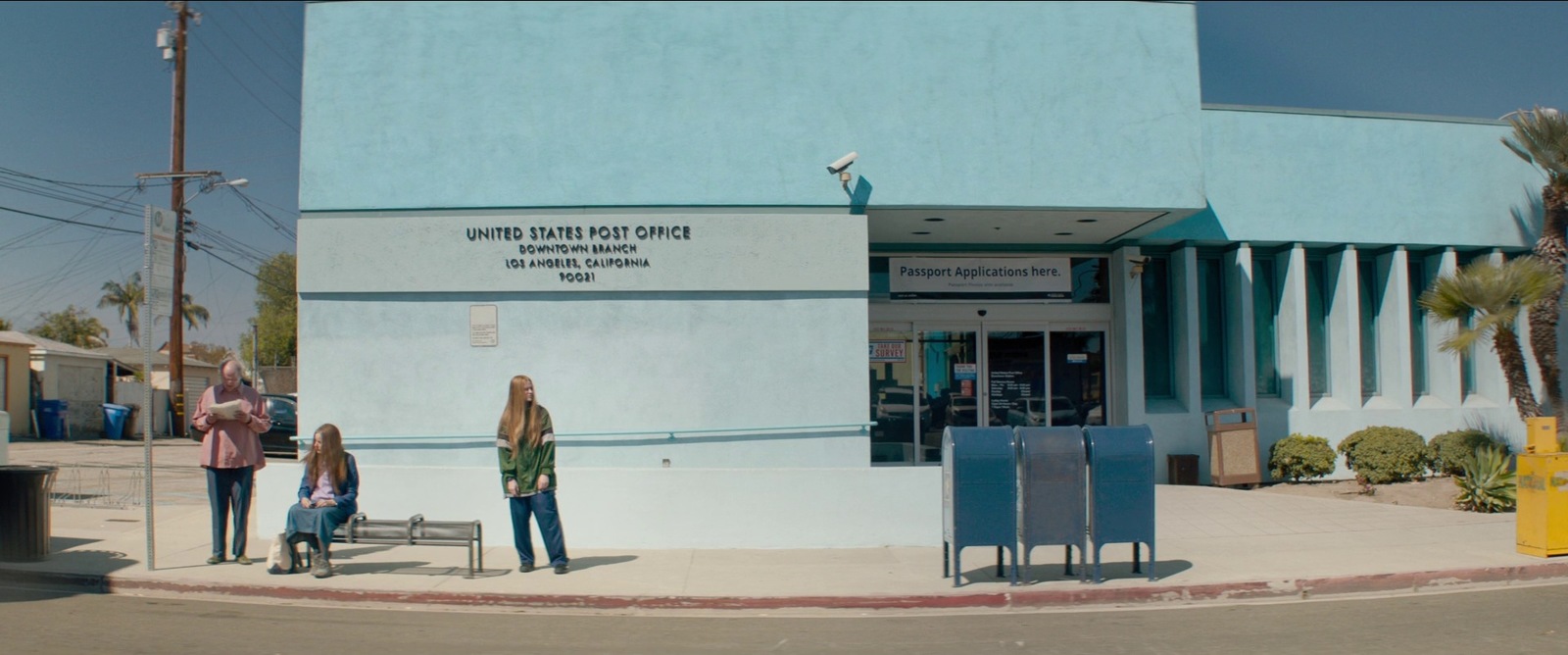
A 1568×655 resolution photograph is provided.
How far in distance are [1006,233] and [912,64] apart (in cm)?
329

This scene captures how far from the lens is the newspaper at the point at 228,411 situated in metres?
9.55

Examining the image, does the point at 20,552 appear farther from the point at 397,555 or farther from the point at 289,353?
the point at 289,353

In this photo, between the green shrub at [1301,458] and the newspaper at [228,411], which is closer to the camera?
the newspaper at [228,411]

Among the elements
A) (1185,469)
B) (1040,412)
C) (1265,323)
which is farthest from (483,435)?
(1265,323)

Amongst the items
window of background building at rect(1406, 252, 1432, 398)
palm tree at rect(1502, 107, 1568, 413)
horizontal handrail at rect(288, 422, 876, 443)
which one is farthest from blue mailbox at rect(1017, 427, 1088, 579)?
window of background building at rect(1406, 252, 1432, 398)

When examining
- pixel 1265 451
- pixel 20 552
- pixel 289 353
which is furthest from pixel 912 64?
pixel 289 353

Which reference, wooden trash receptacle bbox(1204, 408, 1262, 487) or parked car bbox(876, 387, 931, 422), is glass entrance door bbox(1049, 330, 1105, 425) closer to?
wooden trash receptacle bbox(1204, 408, 1262, 487)

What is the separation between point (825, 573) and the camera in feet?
31.6

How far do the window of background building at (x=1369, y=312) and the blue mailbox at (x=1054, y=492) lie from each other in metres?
10.0

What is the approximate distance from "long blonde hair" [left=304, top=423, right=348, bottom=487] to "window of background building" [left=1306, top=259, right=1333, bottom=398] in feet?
44.6

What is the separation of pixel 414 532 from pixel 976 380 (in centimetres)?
921

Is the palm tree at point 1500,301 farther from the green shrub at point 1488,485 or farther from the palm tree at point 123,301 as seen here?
the palm tree at point 123,301

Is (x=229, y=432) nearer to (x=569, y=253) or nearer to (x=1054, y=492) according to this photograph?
(x=569, y=253)

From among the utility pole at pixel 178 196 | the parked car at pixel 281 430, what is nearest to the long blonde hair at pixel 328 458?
the parked car at pixel 281 430
